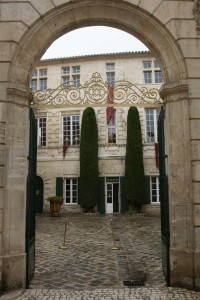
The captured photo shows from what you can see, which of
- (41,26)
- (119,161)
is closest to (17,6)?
(41,26)

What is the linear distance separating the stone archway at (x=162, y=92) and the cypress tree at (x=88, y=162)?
1606cm

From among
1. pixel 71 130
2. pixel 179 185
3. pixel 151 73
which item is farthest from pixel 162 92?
pixel 151 73

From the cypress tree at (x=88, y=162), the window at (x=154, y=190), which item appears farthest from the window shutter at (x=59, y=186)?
the window at (x=154, y=190)

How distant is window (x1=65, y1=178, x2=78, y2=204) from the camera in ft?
76.0

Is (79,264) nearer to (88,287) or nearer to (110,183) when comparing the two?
(88,287)

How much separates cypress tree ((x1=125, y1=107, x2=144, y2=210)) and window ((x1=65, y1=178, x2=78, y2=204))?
3.71m

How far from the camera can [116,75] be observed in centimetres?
2394

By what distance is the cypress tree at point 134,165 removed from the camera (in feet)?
71.9

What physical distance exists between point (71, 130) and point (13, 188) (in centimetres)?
1782

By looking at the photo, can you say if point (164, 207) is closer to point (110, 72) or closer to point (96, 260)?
point (96, 260)

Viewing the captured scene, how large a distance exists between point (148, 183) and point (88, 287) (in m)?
16.7

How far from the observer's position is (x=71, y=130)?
23641 millimetres

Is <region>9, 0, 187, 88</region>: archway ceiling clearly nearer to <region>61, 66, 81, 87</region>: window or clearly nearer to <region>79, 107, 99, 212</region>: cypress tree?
<region>79, 107, 99, 212</region>: cypress tree

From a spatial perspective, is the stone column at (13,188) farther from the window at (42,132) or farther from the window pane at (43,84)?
the window pane at (43,84)
